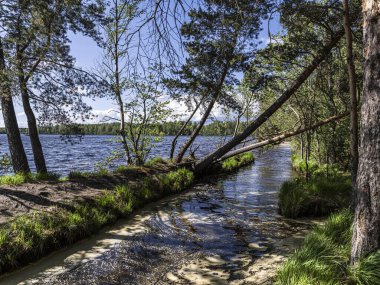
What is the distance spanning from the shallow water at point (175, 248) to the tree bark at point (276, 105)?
11.5ft

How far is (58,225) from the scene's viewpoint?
21.4 ft

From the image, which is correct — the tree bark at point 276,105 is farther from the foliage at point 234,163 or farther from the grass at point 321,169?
the foliage at point 234,163

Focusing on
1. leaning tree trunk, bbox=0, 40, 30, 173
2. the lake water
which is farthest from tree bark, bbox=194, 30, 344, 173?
leaning tree trunk, bbox=0, 40, 30, 173

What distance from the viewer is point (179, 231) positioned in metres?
7.76

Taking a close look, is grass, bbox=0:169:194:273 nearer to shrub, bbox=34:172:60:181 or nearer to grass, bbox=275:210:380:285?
shrub, bbox=34:172:60:181

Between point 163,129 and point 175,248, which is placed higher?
point 163,129

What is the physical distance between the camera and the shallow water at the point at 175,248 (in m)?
5.26

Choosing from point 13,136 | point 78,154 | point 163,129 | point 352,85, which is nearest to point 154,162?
point 163,129

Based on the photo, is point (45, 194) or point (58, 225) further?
point (45, 194)

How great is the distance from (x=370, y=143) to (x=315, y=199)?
5.97 meters

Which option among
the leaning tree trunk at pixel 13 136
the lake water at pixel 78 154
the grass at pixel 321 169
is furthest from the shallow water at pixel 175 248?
the grass at pixel 321 169

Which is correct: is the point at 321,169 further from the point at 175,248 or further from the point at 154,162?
the point at 175,248

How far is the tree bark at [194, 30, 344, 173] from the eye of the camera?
359 inches

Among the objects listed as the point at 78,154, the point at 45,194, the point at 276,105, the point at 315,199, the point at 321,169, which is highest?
the point at 276,105
